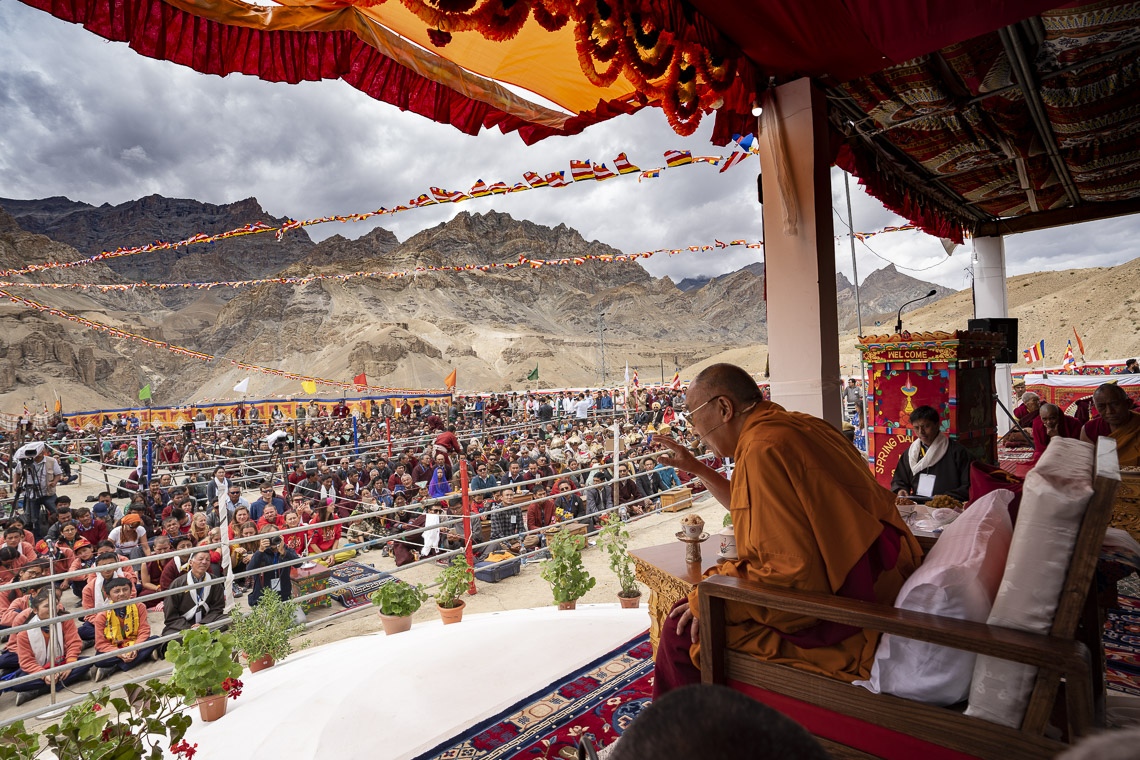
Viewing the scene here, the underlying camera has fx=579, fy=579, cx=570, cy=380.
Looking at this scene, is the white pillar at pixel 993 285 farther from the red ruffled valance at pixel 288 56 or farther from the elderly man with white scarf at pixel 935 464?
the red ruffled valance at pixel 288 56

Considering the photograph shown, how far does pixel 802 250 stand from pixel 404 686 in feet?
10.7

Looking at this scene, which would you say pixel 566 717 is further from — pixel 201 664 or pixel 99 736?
pixel 201 664

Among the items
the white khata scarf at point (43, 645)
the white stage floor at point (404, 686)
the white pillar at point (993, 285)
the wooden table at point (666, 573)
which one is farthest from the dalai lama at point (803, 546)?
the white pillar at point (993, 285)

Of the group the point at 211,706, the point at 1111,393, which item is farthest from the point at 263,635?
the point at 1111,393

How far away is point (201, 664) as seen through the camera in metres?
2.80

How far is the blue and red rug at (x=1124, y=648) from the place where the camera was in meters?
2.44

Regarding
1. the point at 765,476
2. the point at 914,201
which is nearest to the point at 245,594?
the point at 765,476

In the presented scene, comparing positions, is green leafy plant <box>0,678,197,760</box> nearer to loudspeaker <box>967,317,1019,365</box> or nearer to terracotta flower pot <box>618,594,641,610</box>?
terracotta flower pot <box>618,594,641,610</box>

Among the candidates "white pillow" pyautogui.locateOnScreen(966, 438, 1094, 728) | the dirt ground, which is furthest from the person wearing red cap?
"white pillow" pyautogui.locateOnScreen(966, 438, 1094, 728)

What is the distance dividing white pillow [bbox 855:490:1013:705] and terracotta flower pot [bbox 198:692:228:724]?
2.98 metres

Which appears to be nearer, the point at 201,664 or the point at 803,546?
the point at 803,546

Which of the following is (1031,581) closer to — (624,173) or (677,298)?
(624,173)

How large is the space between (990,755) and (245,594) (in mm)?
8013

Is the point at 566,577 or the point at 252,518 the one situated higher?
the point at 566,577
